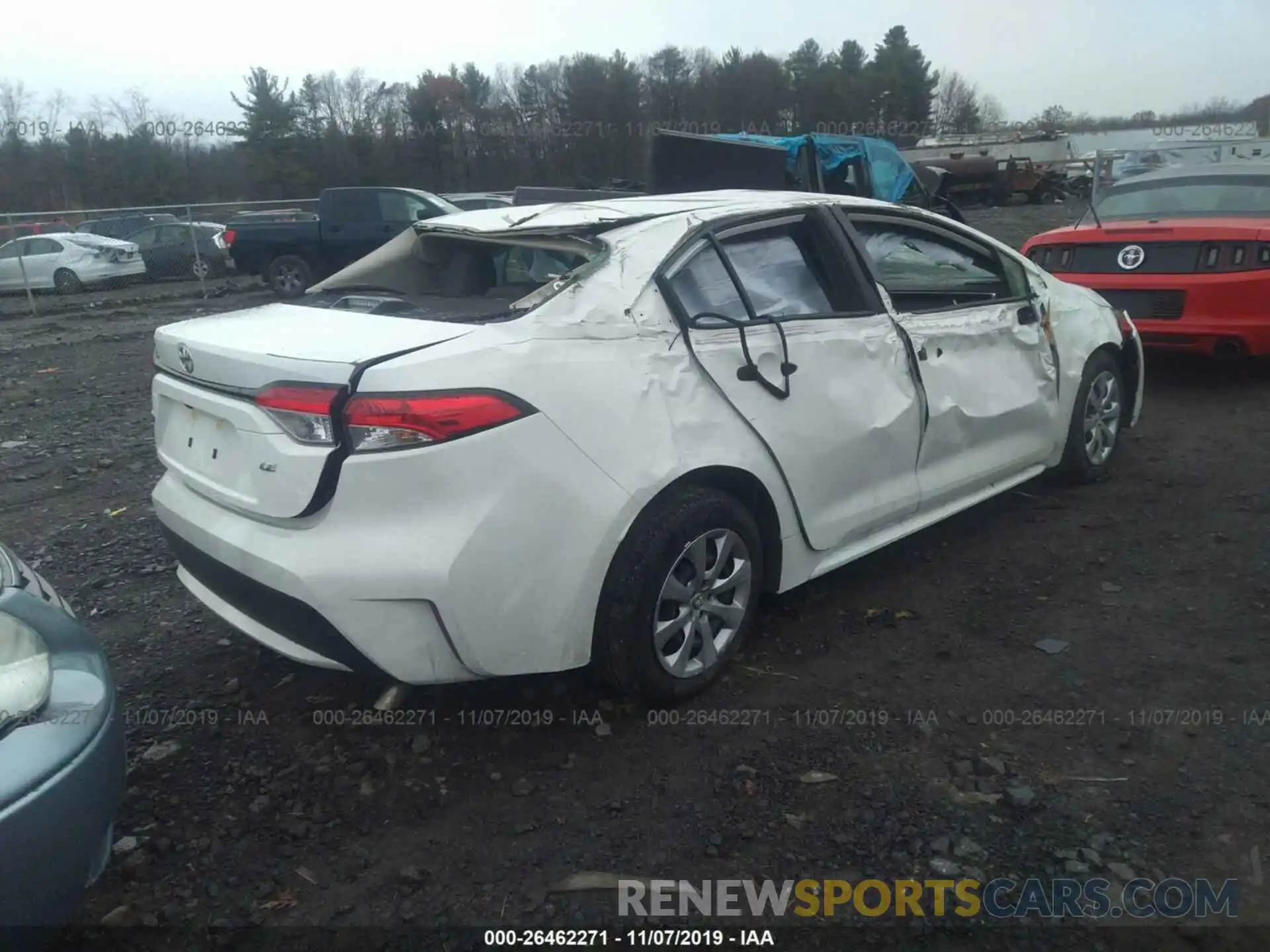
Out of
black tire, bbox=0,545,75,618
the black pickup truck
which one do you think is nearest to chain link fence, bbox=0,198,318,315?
the black pickup truck

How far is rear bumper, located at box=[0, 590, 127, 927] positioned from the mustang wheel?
13.8ft

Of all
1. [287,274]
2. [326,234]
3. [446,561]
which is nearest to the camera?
[446,561]

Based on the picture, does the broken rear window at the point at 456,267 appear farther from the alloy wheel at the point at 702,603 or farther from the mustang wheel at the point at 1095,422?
the mustang wheel at the point at 1095,422

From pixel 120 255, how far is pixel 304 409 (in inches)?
728

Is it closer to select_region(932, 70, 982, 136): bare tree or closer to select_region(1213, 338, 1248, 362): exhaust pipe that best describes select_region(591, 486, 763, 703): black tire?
select_region(1213, 338, 1248, 362): exhaust pipe

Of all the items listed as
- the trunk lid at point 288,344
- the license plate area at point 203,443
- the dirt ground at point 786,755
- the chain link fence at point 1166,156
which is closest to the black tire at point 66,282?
the dirt ground at point 786,755

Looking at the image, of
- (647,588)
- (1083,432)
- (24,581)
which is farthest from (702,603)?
(1083,432)

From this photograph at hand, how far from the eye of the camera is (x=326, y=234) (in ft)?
52.5

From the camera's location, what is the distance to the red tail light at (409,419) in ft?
7.97

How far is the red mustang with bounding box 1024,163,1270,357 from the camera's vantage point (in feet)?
19.8

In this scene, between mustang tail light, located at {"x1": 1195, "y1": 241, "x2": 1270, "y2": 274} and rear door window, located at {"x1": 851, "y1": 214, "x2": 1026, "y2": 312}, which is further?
mustang tail light, located at {"x1": 1195, "y1": 241, "x2": 1270, "y2": 274}

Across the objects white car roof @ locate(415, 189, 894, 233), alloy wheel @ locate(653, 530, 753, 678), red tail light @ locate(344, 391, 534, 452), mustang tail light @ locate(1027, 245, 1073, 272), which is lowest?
alloy wheel @ locate(653, 530, 753, 678)

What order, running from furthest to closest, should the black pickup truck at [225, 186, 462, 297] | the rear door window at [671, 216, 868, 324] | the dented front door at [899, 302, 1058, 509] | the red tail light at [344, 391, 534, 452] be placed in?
the black pickup truck at [225, 186, 462, 297], the dented front door at [899, 302, 1058, 509], the rear door window at [671, 216, 868, 324], the red tail light at [344, 391, 534, 452]

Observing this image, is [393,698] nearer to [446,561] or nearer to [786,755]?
[446,561]
